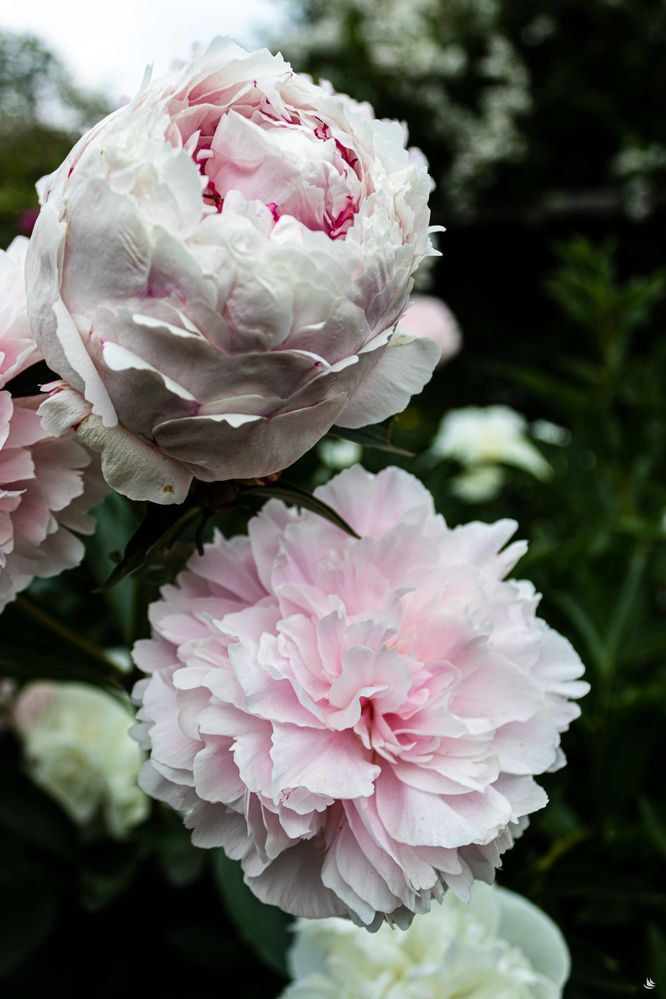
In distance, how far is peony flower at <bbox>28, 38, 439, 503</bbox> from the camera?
284mm

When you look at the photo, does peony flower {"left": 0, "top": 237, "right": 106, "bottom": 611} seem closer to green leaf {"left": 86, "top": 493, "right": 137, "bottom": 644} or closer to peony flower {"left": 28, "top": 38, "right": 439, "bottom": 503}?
peony flower {"left": 28, "top": 38, "right": 439, "bottom": 503}

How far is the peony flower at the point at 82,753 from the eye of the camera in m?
0.76

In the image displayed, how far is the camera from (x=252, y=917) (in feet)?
1.84

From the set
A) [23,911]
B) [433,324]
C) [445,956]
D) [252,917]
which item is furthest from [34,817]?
[433,324]

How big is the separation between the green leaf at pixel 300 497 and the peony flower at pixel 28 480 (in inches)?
2.7

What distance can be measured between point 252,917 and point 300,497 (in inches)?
12.5

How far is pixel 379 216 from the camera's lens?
309 millimetres

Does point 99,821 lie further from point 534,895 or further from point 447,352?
point 447,352

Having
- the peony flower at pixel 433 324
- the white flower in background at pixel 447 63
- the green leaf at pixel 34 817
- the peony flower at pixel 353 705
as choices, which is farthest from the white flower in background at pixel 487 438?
the white flower in background at pixel 447 63

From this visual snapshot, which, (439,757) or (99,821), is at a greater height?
(439,757)

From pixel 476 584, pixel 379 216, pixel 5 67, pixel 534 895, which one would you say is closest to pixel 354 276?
pixel 379 216

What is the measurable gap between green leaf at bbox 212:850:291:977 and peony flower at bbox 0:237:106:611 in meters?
0.26

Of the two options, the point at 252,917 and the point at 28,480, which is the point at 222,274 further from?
the point at 252,917

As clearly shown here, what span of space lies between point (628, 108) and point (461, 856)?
3898 millimetres
